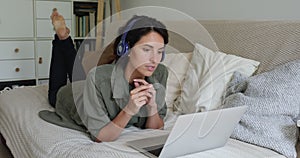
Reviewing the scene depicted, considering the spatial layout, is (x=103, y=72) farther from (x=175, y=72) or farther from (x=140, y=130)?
(x=175, y=72)

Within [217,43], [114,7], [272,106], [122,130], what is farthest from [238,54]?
[114,7]

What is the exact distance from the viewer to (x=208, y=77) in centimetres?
155

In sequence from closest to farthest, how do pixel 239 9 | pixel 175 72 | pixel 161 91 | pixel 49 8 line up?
pixel 161 91 → pixel 175 72 → pixel 239 9 → pixel 49 8

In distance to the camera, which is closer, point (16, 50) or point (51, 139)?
point (51, 139)

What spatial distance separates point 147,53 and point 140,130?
1.09 feet

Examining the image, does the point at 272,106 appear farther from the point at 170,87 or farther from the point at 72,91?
the point at 72,91

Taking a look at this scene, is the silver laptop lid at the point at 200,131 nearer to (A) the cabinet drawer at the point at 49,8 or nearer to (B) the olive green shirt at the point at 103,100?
(B) the olive green shirt at the point at 103,100

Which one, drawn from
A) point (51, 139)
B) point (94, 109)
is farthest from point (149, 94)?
point (51, 139)

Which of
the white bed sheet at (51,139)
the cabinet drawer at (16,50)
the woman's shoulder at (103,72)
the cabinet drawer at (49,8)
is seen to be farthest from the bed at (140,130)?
the cabinet drawer at (49,8)

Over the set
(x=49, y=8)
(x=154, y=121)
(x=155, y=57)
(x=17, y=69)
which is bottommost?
(x=17, y=69)

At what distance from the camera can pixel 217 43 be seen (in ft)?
5.89

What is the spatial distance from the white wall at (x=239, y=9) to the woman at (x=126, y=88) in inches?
31.9

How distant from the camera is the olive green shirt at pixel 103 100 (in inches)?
47.9

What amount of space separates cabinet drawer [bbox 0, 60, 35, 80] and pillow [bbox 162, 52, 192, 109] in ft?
6.38
